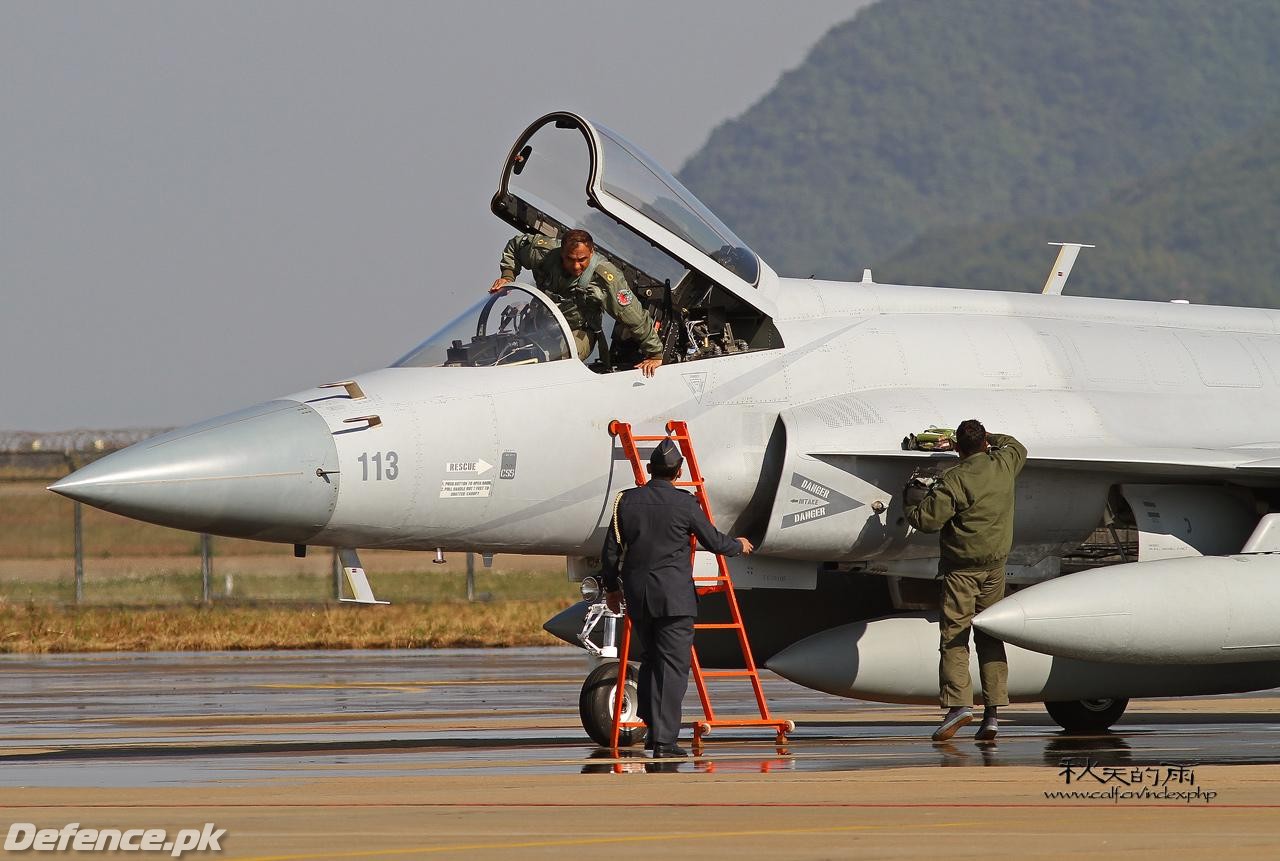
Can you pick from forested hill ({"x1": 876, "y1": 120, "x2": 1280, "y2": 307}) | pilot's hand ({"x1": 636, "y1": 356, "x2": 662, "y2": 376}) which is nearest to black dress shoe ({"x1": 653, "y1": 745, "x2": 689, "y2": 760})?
pilot's hand ({"x1": 636, "y1": 356, "x2": 662, "y2": 376})

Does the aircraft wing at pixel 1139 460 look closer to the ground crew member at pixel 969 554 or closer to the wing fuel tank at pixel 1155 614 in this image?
the ground crew member at pixel 969 554

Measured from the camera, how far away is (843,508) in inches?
473

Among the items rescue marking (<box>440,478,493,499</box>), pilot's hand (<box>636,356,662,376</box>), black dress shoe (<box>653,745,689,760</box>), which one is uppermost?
pilot's hand (<box>636,356,662,376</box>)

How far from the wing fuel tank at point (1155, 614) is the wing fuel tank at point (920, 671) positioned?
562 millimetres

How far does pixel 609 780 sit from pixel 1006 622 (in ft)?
8.98

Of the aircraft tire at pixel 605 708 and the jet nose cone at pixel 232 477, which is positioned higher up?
the jet nose cone at pixel 232 477

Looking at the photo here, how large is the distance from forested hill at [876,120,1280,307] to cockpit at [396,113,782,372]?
152 meters

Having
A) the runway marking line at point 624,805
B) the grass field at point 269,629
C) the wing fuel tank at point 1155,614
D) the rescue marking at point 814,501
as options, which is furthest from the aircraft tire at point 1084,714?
the grass field at point 269,629

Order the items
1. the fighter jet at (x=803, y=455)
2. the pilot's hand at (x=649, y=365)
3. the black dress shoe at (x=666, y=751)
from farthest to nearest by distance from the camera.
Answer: the pilot's hand at (x=649, y=365), the fighter jet at (x=803, y=455), the black dress shoe at (x=666, y=751)

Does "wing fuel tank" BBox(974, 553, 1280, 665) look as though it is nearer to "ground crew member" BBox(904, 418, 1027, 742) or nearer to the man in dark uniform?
"ground crew member" BBox(904, 418, 1027, 742)

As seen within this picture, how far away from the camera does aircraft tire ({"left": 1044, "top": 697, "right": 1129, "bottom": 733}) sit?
13.2 m

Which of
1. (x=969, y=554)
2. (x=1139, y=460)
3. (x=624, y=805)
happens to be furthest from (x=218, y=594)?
(x=624, y=805)

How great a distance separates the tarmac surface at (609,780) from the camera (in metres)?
7.14

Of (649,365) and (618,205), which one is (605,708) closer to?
(649,365)
